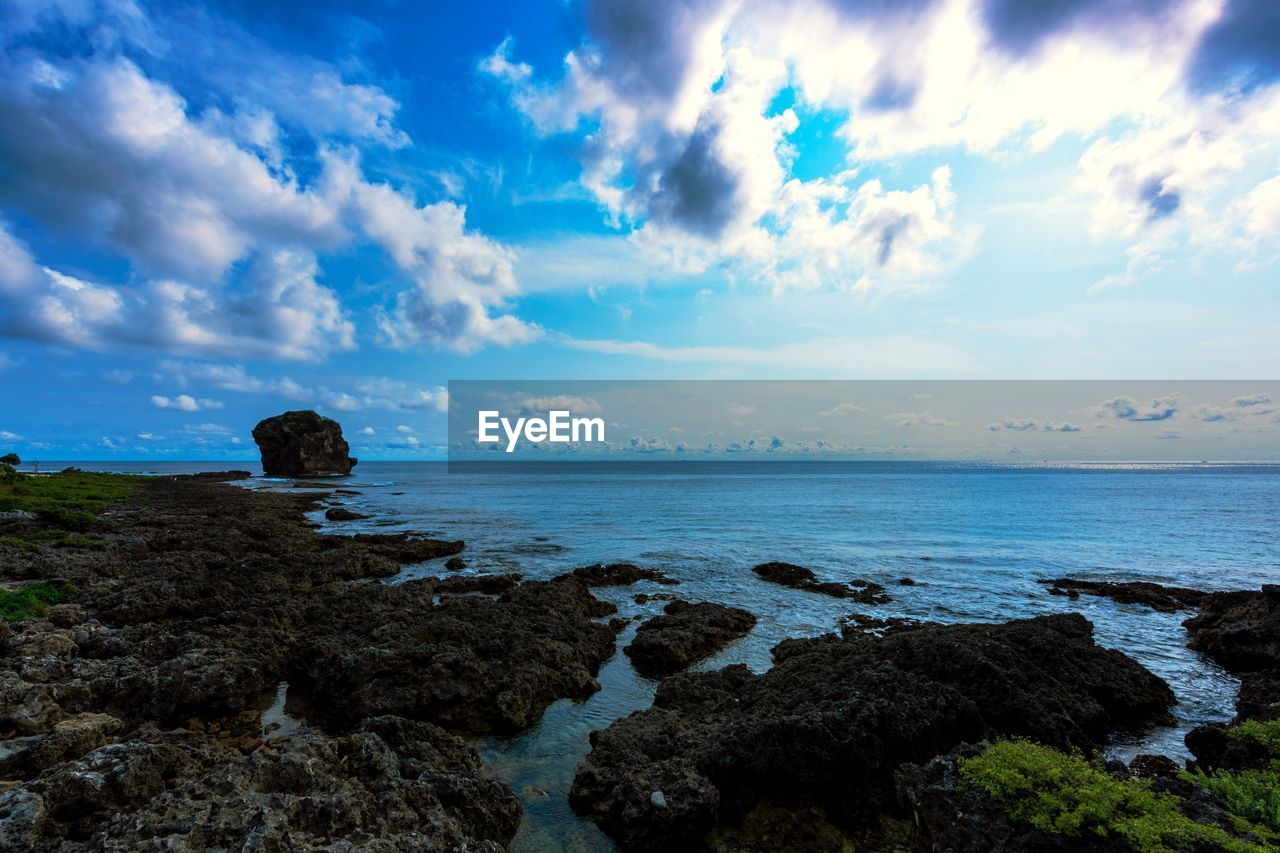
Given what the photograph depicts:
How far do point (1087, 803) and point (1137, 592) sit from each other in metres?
26.9

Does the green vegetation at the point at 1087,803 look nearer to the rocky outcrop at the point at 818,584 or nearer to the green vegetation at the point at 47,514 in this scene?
the rocky outcrop at the point at 818,584

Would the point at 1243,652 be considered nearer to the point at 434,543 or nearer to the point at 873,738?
the point at 873,738

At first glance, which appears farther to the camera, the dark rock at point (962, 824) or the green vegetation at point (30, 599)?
the green vegetation at point (30, 599)

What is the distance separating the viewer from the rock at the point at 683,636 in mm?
16688

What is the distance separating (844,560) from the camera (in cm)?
3547

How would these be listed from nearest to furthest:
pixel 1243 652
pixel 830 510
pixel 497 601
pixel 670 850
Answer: pixel 670 850 → pixel 1243 652 → pixel 497 601 → pixel 830 510

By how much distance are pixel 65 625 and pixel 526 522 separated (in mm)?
40239

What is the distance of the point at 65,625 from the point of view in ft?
49.6

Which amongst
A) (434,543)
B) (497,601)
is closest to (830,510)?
(434,543)

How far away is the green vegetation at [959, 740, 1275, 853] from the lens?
235 inches

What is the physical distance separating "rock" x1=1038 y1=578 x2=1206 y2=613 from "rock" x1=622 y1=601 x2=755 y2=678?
1822 centimetres

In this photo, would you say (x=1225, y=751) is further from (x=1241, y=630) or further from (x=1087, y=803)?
(x=1241, y=630)

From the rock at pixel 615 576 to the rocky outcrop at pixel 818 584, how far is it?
208 inches

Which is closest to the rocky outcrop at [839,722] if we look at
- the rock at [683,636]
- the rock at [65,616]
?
the rock at [683,636]
